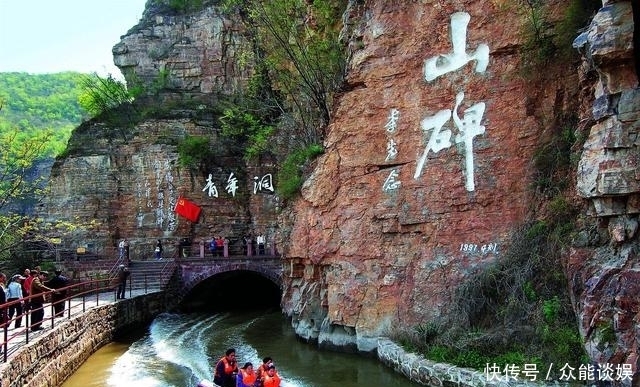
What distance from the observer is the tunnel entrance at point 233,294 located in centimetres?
2378

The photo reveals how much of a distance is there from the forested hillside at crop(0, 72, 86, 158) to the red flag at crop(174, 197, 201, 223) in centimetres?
3017

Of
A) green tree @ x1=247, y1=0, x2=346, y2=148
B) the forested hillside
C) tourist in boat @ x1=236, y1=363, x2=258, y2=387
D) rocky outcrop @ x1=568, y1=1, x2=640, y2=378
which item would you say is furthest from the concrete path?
the forested hillside

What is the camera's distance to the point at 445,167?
11.6 metres

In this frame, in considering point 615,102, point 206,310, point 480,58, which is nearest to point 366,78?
point 480,58

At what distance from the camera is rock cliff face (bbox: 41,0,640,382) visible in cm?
791

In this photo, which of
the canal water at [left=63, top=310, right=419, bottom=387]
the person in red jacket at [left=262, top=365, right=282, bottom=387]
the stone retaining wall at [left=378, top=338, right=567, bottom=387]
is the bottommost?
the canal water at [left=63, top=310, right=419, bottom=387]

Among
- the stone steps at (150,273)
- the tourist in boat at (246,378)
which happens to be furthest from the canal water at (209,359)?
the stone steps at (150,273)

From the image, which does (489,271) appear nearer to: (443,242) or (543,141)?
(443,242)

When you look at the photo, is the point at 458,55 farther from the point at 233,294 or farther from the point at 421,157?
the point at 233,294

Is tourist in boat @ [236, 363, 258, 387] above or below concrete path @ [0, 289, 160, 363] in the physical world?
below

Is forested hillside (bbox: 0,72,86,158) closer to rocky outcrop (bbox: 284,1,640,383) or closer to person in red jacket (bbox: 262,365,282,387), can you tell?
rocky outcrop (bbox: 284,1,640,383)

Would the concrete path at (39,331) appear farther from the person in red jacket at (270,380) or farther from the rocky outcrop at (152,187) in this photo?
the rocky outcrop at (152,187)

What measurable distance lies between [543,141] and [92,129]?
21698mm

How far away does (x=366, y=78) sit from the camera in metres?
12.8
